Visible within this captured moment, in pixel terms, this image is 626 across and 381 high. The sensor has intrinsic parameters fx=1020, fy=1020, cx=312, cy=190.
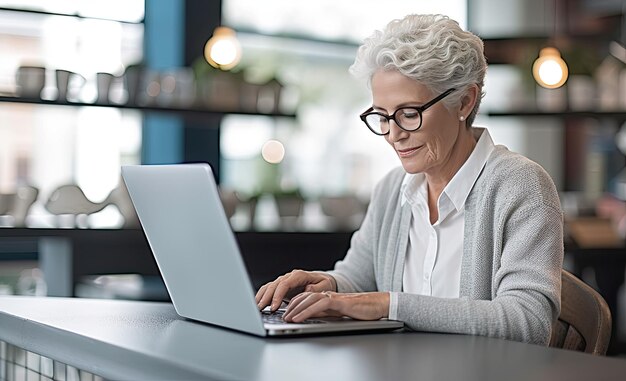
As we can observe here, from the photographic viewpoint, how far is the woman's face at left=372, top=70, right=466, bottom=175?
2062mm

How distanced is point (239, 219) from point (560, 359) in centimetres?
293

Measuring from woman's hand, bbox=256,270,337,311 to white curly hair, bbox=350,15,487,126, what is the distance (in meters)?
0.44

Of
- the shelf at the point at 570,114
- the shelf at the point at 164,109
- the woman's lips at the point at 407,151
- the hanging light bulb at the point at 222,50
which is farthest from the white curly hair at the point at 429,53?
the shelf at the point at 570,114

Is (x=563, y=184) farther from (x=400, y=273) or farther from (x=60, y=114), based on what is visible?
(x=400, y=273)

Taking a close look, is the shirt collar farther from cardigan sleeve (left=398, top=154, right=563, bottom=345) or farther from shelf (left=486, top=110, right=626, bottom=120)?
shelf (left=486, top=110, right=626, bottom=120)

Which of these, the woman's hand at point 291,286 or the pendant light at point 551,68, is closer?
the woman's hand at point 291,286

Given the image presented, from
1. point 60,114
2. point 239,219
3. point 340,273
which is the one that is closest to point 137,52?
point 60,114

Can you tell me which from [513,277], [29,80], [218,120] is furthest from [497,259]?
[218,120]

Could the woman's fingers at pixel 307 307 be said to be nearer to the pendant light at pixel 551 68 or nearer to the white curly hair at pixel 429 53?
the white curly hair at pixel 429 53

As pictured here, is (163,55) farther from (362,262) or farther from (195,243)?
(195,243)

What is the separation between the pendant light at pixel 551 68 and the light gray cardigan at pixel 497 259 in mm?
2480

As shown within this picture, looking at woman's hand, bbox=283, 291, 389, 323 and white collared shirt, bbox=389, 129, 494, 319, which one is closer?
woman's hand, bbox=283, 291, 389, 323

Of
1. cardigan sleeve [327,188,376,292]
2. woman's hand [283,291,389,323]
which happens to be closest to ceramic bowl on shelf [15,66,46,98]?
cardigan sleeve [327,188,376,292]

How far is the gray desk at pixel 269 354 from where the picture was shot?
1.30 metres
